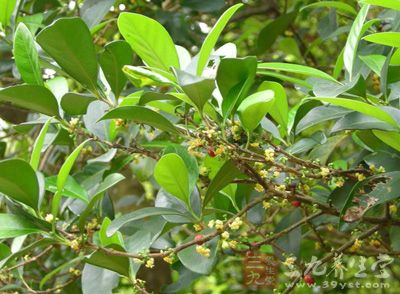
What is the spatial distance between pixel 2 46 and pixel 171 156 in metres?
0.80

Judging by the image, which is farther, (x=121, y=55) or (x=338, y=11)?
(x=338, y=11)

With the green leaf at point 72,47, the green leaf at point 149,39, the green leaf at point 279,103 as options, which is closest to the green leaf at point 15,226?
the green leaf at point 72,47

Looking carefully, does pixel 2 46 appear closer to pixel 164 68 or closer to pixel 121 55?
pixel 121 55

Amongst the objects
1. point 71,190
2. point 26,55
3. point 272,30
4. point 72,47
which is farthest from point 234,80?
point 272,30

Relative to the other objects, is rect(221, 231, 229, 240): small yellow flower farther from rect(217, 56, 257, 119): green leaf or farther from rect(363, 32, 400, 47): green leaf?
rect(363, 32, 400, 47): green leaf

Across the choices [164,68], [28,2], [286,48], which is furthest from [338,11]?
[164,68]

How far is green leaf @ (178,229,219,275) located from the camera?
3.92 feet

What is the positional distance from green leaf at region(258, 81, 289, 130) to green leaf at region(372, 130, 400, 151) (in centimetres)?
18

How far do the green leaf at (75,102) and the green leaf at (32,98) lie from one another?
0.03m

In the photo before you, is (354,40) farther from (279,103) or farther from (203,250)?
(203,250)

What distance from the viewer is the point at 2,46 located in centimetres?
166

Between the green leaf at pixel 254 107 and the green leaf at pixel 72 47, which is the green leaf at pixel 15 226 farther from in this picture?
the green leaf at pixel 254 107

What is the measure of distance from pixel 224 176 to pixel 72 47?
328 mm

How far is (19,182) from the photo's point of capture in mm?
1070
